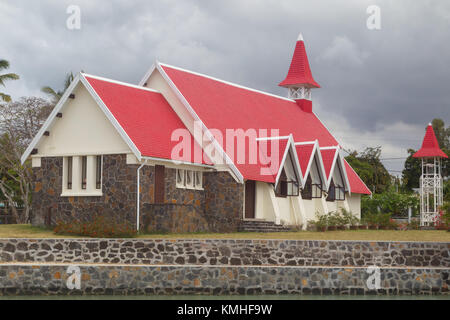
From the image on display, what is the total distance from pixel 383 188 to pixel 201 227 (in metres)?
35.8

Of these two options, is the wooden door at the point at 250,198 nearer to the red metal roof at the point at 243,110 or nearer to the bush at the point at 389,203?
the red metal roof at the point at 243,110

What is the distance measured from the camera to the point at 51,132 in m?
31.4

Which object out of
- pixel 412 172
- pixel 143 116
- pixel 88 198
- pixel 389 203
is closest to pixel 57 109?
pixel 143 116

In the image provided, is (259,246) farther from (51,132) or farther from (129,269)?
(51,132)

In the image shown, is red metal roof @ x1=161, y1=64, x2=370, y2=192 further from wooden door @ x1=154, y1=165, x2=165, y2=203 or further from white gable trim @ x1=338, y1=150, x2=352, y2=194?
wooden door @ x1=154, y1=165, x2=165, y2=203

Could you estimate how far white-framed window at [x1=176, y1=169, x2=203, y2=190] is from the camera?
31.3 meters

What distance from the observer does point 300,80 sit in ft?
149

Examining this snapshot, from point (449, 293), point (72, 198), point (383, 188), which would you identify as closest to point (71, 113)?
point (72, 198)

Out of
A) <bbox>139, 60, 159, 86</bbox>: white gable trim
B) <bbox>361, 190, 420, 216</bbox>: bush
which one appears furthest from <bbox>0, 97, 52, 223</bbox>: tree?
<bbox>361, 190, 420, 216</bbox>: bush

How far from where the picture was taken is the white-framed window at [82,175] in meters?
30.2

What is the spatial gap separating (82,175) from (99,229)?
5.11 metres

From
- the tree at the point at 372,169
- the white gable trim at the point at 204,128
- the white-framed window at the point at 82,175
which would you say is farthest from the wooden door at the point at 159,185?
the tree at the point at 372,169

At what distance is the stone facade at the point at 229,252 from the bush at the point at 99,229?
6.99ft

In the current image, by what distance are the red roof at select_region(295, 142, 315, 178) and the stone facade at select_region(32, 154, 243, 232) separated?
4.59 metres
